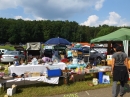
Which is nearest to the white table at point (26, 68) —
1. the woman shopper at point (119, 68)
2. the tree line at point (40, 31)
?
the woman shopper at point (119, 68)

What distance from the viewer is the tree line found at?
328 ft

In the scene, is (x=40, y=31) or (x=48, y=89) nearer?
(x=48, y=89)

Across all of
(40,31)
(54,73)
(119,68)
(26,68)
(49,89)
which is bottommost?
(49,89)

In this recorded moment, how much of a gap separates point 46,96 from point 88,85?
7.04 feet

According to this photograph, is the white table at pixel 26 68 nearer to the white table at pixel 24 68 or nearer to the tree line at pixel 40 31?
the white table at pixel 24 68

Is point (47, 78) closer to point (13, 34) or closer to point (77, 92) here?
point (77, 92)

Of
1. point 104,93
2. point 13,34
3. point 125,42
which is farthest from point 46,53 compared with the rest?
point 13,34

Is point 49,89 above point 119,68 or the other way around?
the other way around

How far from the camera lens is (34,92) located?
21.9ft

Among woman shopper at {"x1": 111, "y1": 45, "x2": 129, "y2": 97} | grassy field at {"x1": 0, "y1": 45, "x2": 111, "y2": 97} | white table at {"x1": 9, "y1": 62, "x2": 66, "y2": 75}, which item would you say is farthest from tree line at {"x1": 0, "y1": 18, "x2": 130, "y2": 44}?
woman shopper at {"x1": 111, "y1": 45, "x2": 129, "y2": 97}

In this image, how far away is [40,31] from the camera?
4277 inches

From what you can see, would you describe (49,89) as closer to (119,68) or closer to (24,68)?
(24,68)

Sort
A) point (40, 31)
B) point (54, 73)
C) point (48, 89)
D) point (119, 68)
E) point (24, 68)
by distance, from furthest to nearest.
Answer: point (40, 31)
point (24, 68)
point (54, 73)
point (48, 89)
point (119, 68)

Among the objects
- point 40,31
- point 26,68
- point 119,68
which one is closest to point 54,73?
point 26,68
